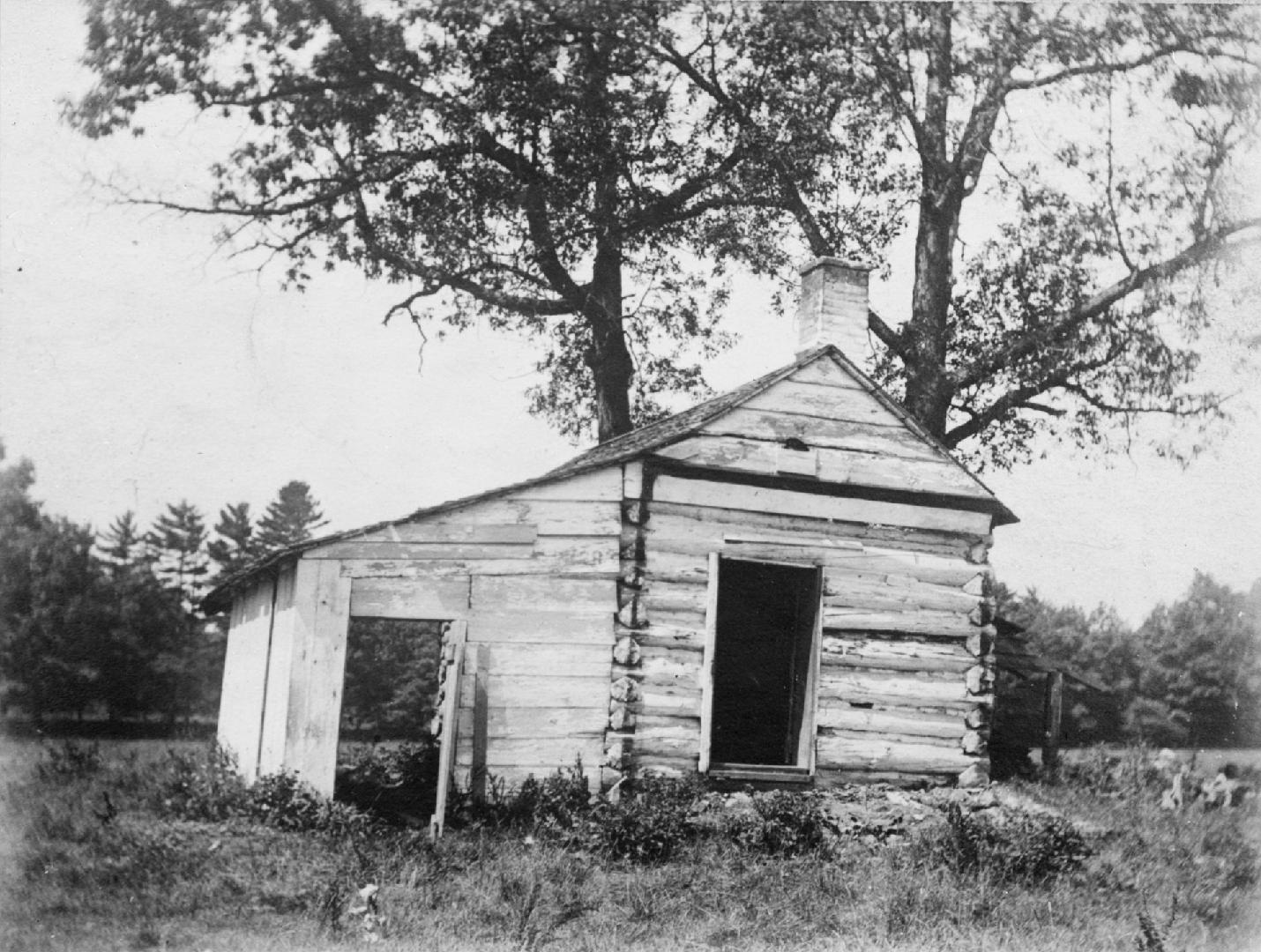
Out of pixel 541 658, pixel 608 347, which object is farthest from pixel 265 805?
pixel 608 347

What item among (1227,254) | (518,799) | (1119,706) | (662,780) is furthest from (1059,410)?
(518,799)

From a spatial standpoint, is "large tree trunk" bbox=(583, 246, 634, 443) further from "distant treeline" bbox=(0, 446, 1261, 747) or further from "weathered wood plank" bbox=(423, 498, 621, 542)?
"weathered wood plank" bbox=(423, 498, 621, 542)

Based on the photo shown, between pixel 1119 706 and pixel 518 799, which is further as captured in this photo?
pixel 1119 706

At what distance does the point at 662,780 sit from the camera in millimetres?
9914

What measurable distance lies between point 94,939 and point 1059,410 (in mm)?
16158

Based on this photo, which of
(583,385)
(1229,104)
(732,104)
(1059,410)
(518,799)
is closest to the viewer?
(518,799)

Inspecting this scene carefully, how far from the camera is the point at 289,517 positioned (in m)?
46.7

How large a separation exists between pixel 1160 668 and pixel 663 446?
13911mm

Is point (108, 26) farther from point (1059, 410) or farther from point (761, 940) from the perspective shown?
point (1059, 410)

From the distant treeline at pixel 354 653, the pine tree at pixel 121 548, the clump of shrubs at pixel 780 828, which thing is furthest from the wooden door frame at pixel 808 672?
the pine tree at pixel 121 548

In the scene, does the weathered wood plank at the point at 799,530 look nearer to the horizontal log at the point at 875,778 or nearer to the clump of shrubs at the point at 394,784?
the horizontal log at the point at 875,778

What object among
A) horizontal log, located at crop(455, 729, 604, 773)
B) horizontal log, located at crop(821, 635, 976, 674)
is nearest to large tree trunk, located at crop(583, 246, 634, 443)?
horizontal log, located at crop(821, 635, 976, 674)

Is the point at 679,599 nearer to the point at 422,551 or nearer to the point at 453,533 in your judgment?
the point at 453,533

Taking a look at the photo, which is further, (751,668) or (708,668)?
(751,668)
